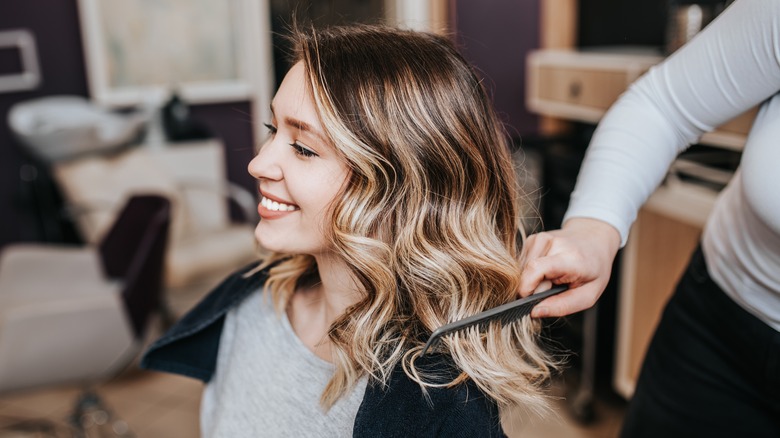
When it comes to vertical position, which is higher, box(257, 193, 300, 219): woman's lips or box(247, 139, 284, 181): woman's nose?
box(247, 139, 284, 181): woman's nose

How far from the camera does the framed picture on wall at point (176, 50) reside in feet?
11.9

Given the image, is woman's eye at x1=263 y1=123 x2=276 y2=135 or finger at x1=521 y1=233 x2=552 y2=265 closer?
finger at x1=521 y1=233 x2=552 y2=265

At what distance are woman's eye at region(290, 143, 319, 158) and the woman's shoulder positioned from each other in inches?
11.3

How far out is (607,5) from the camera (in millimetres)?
2742

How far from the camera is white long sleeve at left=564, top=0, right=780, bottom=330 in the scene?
838mm

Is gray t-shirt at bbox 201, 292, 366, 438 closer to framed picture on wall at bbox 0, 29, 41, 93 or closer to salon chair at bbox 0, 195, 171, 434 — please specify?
salon chair at bbox 0, 195, 171, 434

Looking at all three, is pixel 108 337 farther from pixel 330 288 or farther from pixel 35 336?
pixel 330 288

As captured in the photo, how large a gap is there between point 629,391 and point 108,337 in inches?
64.2

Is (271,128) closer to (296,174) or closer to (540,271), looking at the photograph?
(296,174)

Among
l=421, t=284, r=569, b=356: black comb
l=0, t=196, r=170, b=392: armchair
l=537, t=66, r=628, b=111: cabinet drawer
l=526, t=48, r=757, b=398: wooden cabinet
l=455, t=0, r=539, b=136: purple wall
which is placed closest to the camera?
l=421, t=284, r=569, b=356: black comb

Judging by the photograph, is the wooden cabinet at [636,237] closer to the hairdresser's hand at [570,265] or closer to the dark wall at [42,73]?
the hairdresser's hand at [570,265]

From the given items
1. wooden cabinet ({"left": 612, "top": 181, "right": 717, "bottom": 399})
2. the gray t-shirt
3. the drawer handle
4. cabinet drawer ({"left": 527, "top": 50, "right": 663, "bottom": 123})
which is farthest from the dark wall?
the gray t-shirt

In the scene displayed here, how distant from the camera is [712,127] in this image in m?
0.97

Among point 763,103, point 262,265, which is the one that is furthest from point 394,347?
point 763,103
